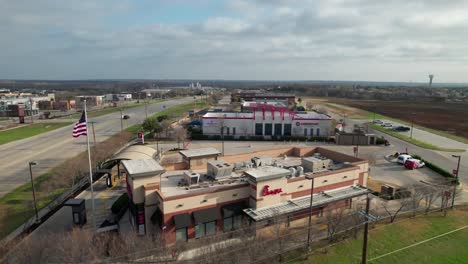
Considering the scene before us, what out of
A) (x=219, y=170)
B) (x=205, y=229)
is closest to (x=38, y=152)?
(x=219, y=170)

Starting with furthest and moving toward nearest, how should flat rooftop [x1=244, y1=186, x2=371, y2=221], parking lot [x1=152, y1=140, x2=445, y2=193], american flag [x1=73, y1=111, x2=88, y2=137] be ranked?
1. parking lot [x1=152, y1=140, x2=445, y2=193]
2. american flag [x1=73, y1=111, x2=88, y2=137]
3. flat rooftop [x1=244, y1=186, x2=371, y2=221]

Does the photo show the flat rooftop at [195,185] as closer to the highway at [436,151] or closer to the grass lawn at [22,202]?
the grass lawn at [22,202]

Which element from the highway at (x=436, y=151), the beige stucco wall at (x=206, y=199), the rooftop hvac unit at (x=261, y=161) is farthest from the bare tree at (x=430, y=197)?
the beige stucco wall at (x=206, y=199)

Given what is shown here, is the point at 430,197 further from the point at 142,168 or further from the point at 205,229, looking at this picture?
the point at 142,168

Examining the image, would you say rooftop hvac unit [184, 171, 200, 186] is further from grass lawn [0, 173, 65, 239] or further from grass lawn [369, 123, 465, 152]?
grass lawn [369, 123, 465, 152]

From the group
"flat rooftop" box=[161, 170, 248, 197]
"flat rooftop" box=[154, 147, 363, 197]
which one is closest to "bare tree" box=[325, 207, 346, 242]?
"flat rooftop" box=[154, 147, 363, 197]

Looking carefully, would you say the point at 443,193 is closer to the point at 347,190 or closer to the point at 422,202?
the point at 422,202
